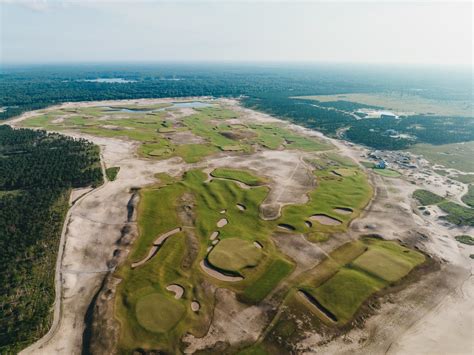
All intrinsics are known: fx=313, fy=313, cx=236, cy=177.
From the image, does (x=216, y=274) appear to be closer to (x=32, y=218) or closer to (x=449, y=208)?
(x=32, y=218)

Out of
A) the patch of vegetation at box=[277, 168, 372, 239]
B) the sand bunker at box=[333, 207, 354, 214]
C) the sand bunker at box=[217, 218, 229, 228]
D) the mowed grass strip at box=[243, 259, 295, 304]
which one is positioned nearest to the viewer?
the mowed grass strip at box=[243, 259, 295, 304]

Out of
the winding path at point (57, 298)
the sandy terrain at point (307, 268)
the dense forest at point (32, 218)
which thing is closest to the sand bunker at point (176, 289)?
the sandy terrain at point (307, 268)

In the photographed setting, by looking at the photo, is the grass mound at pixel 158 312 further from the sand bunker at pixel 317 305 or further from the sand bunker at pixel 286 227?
the sand bunker at pixel 286 227

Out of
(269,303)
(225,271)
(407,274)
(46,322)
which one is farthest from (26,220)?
(407,274)

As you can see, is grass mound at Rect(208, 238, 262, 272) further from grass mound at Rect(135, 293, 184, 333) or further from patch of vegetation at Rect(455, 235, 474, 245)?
patch of vegetation at Rect(455, 235, 474, 245)

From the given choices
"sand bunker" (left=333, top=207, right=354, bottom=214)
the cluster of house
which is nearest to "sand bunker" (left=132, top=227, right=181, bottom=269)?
"sand bunker" (left=333, top=207, right=354, bottom=214)

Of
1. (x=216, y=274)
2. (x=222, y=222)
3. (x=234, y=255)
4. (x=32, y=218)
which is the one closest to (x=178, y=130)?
(x=32, y=218)
